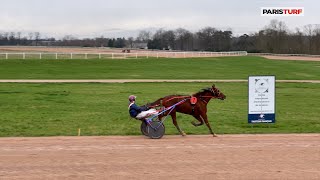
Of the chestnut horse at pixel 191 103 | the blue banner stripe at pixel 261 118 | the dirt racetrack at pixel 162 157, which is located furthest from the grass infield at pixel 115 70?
the dirt racetrack at pixel 162 157

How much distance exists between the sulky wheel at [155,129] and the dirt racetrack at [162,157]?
221 mm

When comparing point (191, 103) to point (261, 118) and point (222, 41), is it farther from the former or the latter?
point (222, 41)

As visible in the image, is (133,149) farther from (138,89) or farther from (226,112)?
(138,89)

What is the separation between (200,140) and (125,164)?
142 inches

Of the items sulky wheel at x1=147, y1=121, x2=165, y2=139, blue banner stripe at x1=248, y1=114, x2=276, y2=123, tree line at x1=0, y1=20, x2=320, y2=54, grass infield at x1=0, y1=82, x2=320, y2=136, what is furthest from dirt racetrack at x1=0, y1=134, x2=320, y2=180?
tree line at x1=0, y1=20, x2=320, y2=54

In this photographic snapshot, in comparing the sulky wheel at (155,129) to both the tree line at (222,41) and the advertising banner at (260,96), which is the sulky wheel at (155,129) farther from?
the tree line at (222,41)

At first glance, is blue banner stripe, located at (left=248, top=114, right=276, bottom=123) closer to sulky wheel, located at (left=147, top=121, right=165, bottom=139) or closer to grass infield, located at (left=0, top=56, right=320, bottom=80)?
sulky wheel, located at (left=147, top=121, right=165, bottom=139)

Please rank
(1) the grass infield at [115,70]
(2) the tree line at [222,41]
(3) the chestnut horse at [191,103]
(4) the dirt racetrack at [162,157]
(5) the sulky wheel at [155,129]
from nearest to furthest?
(4) the dirt racetrack at [162,157]
(5) the sulky wheel at [155,129]
(3) the chestnut horse at [191,103]
(1) the grass infield at [115,70]
(2) the tree line at [222,41]

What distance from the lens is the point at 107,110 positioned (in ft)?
69.2

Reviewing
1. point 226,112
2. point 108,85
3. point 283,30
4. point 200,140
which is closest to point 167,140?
point 200,140

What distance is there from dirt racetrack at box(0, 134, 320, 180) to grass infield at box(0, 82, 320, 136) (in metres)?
1.81

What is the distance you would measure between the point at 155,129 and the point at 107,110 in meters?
7.92

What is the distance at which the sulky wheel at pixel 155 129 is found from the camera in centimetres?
1341

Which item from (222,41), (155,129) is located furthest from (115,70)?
(222,41)
